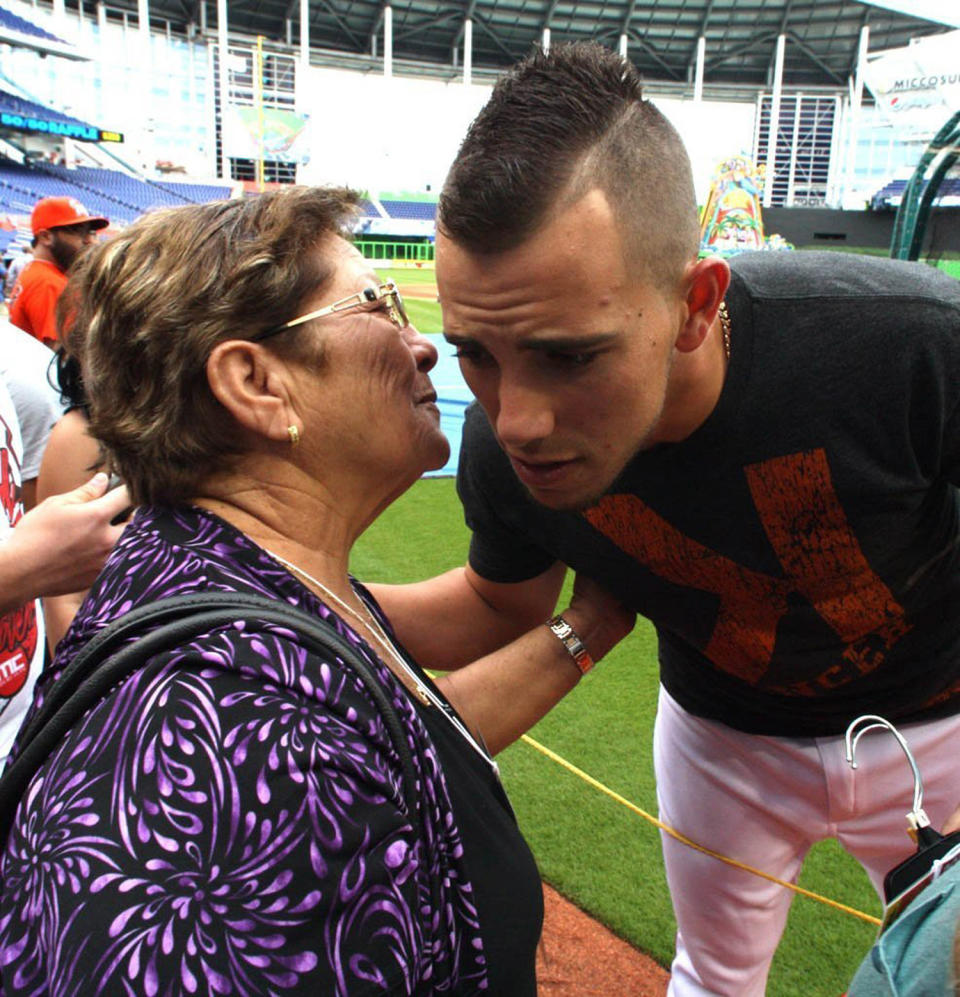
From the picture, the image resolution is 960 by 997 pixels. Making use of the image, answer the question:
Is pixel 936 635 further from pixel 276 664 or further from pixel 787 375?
pixel 276 664

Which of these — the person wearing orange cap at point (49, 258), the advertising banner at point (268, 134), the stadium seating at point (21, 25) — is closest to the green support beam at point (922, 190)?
the person wearing orange cap at point (49, 258)

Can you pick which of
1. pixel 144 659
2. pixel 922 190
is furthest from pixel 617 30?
pixel 144 659

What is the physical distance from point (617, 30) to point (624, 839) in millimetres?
59731

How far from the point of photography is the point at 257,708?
966 millimetres

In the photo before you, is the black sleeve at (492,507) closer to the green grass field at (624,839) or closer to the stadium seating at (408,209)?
the green grass field at (624,839)

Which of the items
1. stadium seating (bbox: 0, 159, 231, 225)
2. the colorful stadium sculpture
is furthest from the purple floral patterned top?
stadium seating (bbox: 0, 159, 231, 225)

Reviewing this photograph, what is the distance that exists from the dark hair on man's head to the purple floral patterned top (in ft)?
2.45

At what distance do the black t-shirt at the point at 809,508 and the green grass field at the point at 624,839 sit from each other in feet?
3.91

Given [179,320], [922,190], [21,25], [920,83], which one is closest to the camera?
[179,320]

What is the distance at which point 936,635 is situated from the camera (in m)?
2.08

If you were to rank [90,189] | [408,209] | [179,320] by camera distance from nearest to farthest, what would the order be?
[179,320], [90,189], [408,209]

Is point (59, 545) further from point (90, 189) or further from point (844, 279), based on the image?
point (90, 189)

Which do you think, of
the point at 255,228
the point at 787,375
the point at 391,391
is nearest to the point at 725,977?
the point at 787,375

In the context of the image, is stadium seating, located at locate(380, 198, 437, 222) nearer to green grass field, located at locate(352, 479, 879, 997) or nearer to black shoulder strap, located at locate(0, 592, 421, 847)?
green grass field, located at locate(352, 479, 879, 997)
